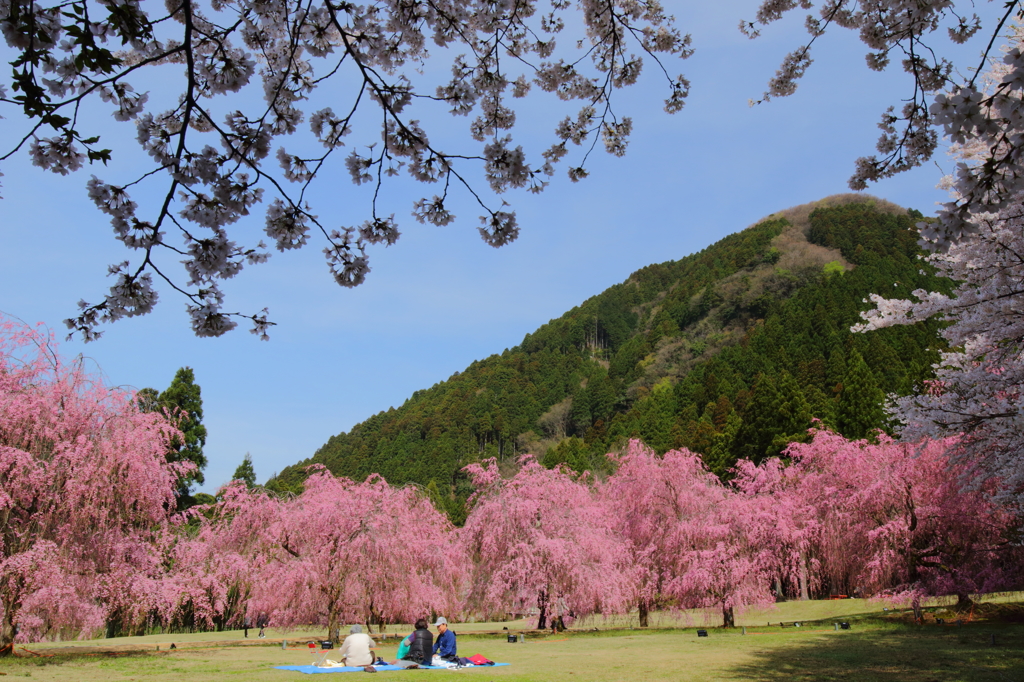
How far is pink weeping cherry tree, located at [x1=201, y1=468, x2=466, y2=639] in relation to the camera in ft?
48.6

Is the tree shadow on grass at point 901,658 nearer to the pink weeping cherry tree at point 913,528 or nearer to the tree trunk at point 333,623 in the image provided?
the pink weeping cherry tree at point 913,528

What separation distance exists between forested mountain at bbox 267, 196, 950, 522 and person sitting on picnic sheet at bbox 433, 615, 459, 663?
2981 cm

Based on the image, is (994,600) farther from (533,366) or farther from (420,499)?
(533,366)

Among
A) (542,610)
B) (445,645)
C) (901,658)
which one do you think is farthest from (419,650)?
(542,610)

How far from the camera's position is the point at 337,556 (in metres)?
14.7

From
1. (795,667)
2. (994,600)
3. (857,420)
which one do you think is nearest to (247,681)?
(795,667)

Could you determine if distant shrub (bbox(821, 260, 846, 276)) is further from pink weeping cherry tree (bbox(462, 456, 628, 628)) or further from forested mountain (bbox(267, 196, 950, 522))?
pink weeping cherry tree (bbox(462, 456, 628, 628))

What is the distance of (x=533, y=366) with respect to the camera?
3718 inches

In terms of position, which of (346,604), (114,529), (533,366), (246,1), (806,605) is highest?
(533,366)

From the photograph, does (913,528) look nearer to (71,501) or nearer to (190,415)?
(71,501)

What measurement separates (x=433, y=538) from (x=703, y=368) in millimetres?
56299

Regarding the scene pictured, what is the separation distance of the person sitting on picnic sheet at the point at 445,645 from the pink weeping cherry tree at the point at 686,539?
31.0 feet

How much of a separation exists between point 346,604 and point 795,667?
10725mm

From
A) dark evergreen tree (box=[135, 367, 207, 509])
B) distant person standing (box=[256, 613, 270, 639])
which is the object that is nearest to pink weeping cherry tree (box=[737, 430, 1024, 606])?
distant person standing (box=[256, 613, 270, 639])
